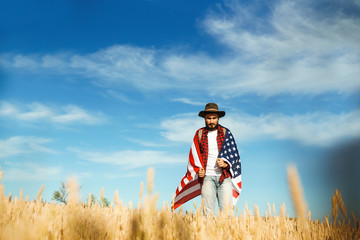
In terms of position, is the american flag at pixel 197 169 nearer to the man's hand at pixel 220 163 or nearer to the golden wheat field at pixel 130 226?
the man's hand at pixel 220 163

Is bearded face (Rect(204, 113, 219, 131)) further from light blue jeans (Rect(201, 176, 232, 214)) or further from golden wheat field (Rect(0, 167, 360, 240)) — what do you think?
golden wheat field (Rect(0, 167, 360, 240))

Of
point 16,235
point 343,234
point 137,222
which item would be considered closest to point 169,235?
point 137,222

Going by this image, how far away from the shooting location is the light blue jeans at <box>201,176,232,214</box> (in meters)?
5.56

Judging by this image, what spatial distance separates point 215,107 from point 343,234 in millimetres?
3308

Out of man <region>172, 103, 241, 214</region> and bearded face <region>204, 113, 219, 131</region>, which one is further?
bearded face <region>204, 113, 219, 131</region>

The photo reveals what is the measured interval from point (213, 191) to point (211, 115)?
158cm

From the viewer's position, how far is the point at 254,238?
3.49 metres

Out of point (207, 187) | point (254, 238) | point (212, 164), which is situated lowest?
point (254, 238)

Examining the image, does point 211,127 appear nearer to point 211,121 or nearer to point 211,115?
point 211,121

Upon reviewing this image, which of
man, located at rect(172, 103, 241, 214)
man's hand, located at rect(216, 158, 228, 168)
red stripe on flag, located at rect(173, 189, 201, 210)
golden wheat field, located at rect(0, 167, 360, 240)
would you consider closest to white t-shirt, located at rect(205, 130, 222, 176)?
man, located at rect(172, 103, 241, 214)

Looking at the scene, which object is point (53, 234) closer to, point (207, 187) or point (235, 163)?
point (207, 187)

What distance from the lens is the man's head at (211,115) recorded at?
607 centimetres

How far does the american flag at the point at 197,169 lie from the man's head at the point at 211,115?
0.34 meters

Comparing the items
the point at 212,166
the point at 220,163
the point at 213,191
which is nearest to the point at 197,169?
the point at 212,166
